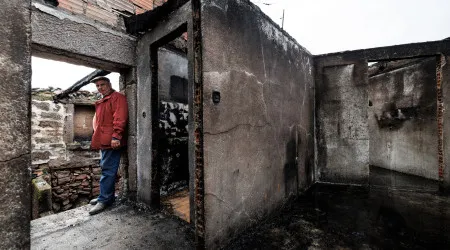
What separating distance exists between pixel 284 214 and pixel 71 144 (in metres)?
7.35

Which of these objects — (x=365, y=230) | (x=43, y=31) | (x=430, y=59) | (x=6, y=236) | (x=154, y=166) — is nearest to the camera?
(x=6, y=236)

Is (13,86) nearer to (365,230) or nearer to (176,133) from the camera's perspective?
(176,133)

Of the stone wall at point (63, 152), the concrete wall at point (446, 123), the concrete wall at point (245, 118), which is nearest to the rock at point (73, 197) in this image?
the stone wall at point (63, 152)

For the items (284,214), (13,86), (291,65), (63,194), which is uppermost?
(291,65)

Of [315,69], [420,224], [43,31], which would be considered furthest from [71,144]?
[420,224]

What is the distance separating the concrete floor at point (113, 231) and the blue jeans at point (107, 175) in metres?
0.23

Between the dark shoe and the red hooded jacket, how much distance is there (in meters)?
0.88

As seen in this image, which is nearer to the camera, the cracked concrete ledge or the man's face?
the cracked concrete ledge

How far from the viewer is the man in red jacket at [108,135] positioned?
3303 mm

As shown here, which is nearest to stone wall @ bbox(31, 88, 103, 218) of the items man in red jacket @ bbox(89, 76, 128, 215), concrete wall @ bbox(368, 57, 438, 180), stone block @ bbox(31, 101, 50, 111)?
stone block @ bbox(31, 101, 50, 111)

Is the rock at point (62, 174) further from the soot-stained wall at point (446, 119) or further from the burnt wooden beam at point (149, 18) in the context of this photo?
the soot-stained wall at point (446, 119)

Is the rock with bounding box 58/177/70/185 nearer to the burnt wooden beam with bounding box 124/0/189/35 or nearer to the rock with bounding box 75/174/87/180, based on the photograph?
the rock with bounding box 75/174/87/180

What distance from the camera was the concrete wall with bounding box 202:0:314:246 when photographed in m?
2.28

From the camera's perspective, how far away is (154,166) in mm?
3299
